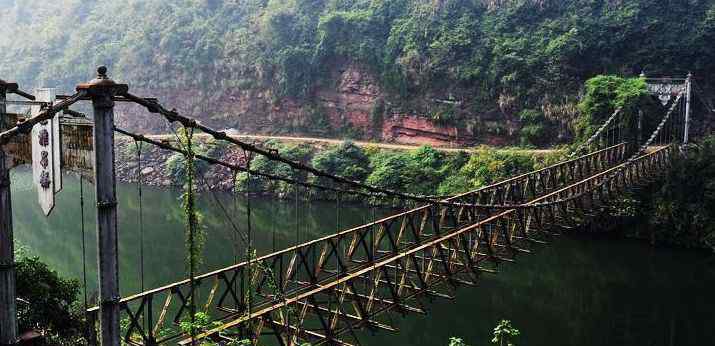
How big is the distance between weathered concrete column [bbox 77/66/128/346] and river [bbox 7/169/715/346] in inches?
237

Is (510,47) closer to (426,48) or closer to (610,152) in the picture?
(426,48)

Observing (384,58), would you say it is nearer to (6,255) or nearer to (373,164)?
(373,164)

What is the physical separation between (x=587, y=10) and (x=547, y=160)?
25.2 feet

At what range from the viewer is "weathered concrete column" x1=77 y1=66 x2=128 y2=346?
417cm

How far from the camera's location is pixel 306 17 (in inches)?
1464

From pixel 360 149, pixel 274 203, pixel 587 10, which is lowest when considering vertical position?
pixel 274 203

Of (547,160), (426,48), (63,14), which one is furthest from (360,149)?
(63,14)

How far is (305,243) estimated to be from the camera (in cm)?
1147

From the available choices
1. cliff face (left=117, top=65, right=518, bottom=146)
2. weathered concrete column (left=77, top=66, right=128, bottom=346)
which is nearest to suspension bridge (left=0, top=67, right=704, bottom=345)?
weathered concrete column (left=77, top=66, right=128, bottom=346)

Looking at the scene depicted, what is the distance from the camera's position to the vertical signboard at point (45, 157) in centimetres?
453

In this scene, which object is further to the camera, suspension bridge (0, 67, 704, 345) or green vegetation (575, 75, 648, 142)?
green vegetation (575, 75, 648, 142)

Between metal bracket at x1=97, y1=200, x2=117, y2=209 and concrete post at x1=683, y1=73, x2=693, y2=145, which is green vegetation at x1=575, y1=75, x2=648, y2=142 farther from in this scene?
metal bracket at x1=97, y1=200, x2=117, y2=209

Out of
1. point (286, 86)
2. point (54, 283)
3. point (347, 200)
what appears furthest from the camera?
point (286, 86)

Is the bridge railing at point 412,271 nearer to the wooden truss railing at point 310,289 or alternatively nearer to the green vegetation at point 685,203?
the wooden truss railing at point 310,289
